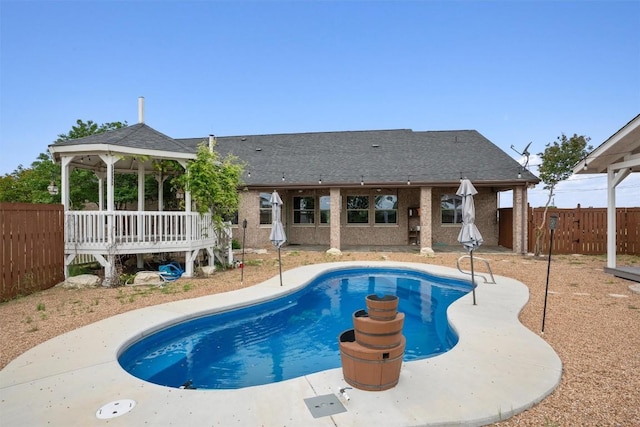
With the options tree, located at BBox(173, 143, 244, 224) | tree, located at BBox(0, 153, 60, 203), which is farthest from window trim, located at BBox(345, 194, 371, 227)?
tree, located at BBox(0, 153, 60, 203)

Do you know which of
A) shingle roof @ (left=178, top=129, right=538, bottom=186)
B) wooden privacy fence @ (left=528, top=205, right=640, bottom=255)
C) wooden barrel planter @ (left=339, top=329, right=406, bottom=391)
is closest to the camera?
wooden barrel planter @ (left=339, top=329, right=406, bottom=391)

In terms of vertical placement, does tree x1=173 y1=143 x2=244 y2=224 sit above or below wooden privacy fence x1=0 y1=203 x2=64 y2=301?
above

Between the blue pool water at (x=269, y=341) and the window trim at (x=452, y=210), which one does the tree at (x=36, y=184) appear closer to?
the blue pool water at (x=269, y=341)

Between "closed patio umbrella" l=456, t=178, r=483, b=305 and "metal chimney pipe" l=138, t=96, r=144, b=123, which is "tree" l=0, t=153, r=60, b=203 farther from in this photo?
"closed patio umbrella" l=456, t=178, r=483, b=305

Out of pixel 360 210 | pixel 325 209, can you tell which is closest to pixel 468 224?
pixel 360 210

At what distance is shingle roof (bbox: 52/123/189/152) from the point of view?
933 centimetres

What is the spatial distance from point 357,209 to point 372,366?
1502 cm

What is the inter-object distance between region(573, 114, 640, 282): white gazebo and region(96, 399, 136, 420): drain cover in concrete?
11758 millimetres

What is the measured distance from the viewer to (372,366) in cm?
340

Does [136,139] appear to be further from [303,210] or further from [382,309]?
[303,210]

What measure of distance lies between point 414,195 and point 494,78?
6396mm

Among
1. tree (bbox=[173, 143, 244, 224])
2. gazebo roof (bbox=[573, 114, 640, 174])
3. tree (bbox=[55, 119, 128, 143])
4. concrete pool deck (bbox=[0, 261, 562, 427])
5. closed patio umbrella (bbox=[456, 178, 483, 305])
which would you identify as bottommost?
concrete pool deck (bbox=[0, 261, 562, 427])

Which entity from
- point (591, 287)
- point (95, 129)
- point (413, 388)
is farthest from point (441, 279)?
point (95, 129)

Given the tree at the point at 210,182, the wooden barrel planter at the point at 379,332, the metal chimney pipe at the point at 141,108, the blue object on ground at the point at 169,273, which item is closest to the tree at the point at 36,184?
the metal chimney pipe at the point at 141,108
